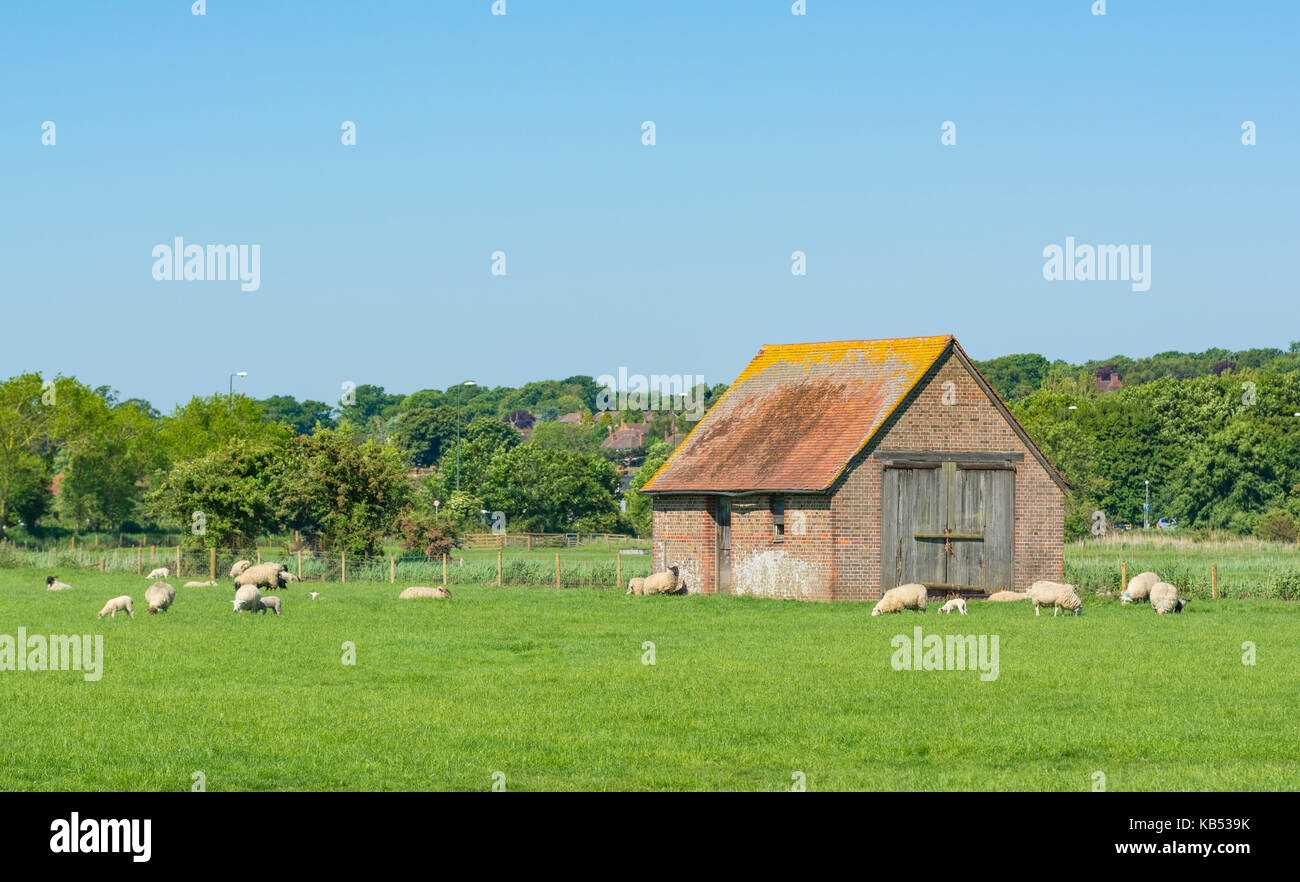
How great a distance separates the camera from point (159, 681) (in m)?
24.4

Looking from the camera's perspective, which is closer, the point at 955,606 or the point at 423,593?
the point at 955,606

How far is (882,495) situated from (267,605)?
17.9m

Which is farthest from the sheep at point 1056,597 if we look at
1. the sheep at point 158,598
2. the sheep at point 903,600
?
the sheep at point 158,598

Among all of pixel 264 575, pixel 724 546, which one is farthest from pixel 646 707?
pixel 264 575

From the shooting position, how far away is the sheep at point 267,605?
127 feet

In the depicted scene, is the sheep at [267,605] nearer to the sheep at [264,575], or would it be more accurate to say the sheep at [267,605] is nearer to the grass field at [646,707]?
the grass field at [646,707]

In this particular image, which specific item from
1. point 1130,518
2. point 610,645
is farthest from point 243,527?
point 1130,518

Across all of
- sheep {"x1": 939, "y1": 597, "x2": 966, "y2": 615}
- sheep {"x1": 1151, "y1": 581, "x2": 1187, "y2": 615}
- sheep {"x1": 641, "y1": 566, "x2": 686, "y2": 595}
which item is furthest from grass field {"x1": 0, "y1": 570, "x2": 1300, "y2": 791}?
sheep {"x1": 641, "y1": 566, "x2": 686, "y2": 595}

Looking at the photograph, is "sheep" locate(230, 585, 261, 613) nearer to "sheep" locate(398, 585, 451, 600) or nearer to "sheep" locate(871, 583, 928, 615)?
"sheep" locate(398, 585, 451, 600)

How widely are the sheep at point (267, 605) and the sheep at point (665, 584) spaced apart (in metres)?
13.1

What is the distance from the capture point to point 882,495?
44.6 m

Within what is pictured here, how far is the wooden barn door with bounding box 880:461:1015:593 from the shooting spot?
4459 cm

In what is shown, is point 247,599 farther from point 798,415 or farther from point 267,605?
point 798,415
